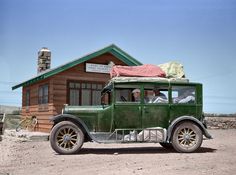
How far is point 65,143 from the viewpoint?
9562 mm

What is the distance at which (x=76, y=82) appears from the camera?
16.7 metres

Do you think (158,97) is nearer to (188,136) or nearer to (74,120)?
(188,136)

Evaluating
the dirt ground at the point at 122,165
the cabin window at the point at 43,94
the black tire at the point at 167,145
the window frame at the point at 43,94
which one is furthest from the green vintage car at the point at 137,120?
the cabin window at the point at 43,94

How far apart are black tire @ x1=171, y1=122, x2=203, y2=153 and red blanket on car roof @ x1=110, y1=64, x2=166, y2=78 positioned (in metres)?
1.74

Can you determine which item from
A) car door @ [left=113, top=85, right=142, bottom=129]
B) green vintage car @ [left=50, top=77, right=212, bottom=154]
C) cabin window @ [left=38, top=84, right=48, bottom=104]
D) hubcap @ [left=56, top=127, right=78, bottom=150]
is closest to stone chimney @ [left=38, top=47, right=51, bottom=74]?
cabin window @ [left=38, top=84, right=48, bottom=104]

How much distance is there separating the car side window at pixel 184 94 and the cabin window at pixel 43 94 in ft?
28.4

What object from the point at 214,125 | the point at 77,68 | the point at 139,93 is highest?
the point at 77,68

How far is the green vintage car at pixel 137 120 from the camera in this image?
960cm

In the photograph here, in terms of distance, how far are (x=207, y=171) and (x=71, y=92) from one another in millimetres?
10778

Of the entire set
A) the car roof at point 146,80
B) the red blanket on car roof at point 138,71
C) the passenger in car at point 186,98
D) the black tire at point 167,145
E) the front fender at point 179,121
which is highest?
the red blanket on car roof at point 138,71

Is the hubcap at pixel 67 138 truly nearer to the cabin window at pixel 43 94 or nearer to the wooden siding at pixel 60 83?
the wooden siding at pixel 60 83

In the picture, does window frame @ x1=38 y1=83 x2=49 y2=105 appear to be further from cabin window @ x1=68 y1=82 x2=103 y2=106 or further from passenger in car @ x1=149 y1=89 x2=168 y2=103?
passenger in car @ x1=149 y1=89 x2=168 y2=103

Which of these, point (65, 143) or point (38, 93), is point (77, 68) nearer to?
point (38, 93)

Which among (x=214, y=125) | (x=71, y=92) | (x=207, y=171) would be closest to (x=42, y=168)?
(x=207, y=171)
